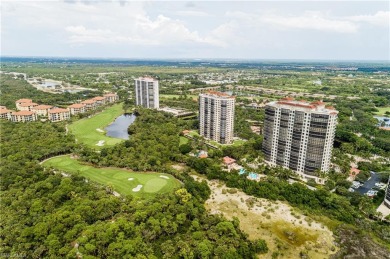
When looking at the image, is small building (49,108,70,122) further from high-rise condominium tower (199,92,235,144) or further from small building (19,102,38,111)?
high-rise condominium tower (199,92,235,144)

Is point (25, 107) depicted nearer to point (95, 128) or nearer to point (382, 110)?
Result: point (95, 128)

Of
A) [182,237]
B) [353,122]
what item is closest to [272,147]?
[182,237]

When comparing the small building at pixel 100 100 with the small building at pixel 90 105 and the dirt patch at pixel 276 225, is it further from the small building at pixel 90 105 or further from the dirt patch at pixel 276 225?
the dirt patch at pixel 276 225

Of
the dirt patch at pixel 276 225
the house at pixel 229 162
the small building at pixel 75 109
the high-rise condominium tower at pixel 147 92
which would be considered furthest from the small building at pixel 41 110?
the dirt patch at pixel 276 225

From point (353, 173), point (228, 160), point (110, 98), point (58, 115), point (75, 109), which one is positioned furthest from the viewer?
point (110, 98)

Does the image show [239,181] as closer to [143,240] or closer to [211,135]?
[143,240]

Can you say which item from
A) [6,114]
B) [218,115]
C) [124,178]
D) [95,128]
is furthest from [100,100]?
[124,178]

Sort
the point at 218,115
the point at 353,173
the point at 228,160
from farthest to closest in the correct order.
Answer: the point at 218,115, the point at 228,160, the point at 353,173
